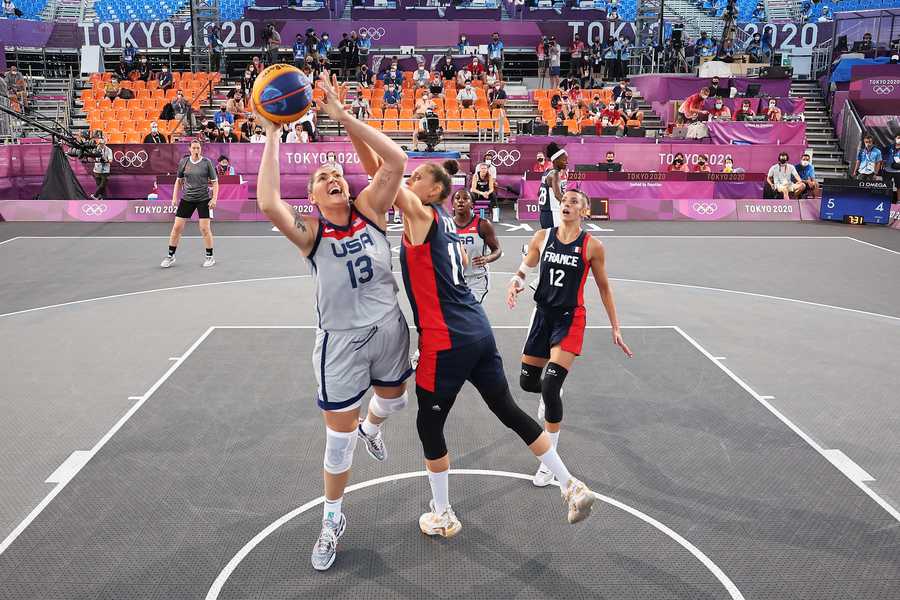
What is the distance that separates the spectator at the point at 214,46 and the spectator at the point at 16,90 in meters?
6.43

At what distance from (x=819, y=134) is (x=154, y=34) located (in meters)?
24.6

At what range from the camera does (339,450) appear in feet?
13.8

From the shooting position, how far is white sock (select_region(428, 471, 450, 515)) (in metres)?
4.41

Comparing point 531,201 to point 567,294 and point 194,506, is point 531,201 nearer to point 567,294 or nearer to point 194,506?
point 567,294

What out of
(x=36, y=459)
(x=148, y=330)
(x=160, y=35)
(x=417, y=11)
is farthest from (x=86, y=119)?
(x=36, y=459)

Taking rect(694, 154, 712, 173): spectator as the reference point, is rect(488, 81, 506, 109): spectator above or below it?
Result: above

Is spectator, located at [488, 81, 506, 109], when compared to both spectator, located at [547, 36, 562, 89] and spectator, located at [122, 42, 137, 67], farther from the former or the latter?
spectator, located at [122, 42, 137, 67]

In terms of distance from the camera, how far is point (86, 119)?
989 inches

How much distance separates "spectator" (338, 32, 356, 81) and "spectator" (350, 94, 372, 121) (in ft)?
14.9

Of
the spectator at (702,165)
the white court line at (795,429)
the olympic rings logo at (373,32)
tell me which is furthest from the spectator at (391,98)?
the white court line at (795,429)

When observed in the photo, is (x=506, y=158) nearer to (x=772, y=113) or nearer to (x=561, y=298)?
(x=772, y=113)

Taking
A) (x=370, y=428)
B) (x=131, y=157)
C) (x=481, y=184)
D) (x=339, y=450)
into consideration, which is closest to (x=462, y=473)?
(x=370, y=428)

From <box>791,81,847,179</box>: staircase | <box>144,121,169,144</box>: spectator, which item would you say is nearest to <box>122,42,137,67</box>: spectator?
<box>144,121,169,144</box>: spectator

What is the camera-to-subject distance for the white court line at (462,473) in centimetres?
397
